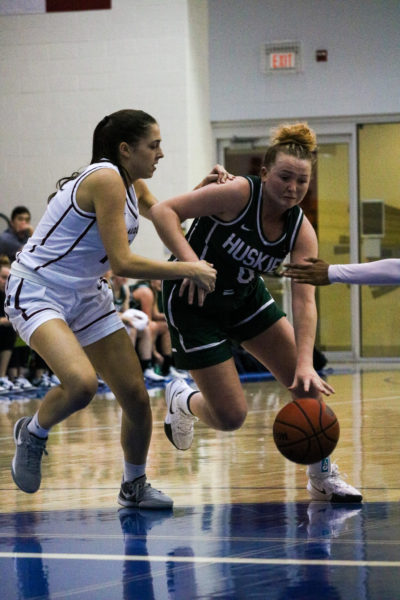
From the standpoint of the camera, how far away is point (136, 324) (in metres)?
10.4

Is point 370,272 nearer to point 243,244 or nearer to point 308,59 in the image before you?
point 243,244

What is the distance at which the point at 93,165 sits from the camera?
3.76 m

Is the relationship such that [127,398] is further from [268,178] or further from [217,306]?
[268,178]

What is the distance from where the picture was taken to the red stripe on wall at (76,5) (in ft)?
38.4

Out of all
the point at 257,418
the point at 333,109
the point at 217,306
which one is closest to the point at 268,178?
the point at 217,306

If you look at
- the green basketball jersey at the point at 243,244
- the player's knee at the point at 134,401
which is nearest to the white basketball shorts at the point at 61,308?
the player's knee at the point at 134,401

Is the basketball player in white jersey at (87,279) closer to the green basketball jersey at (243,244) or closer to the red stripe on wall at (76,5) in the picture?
the green basketball jersey at (243,244)

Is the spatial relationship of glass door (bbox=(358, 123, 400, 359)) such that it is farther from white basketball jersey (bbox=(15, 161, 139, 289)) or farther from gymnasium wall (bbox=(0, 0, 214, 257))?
white basketball jersey (bbox=(15, 161, 139, 289))

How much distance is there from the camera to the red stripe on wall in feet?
38.4

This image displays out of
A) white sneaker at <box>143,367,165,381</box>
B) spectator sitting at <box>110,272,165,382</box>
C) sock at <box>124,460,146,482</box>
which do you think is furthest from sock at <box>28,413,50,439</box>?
white sneaker at <box>143,367,165,381</box>

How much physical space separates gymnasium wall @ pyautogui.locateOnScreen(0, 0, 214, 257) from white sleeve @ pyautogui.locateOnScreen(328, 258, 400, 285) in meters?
8.03

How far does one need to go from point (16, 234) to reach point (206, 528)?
734 centimetres

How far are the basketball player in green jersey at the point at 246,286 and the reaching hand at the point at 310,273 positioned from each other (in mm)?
247

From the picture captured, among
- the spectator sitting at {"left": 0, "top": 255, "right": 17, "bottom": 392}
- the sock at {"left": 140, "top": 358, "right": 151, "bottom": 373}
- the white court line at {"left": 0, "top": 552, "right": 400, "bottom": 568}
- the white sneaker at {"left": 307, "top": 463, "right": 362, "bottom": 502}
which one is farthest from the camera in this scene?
the sock at {"left": 140, "top": 358, "right": 151, "bottom": 373}
